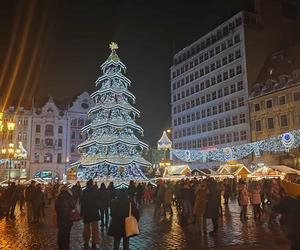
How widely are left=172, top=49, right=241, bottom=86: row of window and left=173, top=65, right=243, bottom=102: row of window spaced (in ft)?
4.56

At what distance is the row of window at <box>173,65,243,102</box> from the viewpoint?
178 ft

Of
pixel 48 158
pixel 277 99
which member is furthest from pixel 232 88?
pixel 48 158

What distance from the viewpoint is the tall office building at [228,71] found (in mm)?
52562

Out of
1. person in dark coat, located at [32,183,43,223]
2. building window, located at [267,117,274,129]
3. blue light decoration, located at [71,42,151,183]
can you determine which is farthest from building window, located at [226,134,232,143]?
person in dark coat, located at [32,183,43,223]

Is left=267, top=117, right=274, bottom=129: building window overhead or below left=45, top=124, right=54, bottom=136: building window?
below

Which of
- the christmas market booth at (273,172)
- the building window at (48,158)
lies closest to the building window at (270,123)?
the christmas market booth at (273,172)

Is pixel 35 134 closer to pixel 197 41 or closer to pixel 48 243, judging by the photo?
pixel 197 41

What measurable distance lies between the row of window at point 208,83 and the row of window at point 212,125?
4.47m

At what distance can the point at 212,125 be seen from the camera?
59.0 meters

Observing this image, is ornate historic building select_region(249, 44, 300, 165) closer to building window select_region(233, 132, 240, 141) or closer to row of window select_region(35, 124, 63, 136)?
building window select_region(233, 132, 240, 141)

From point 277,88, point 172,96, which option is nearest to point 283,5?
point 277,88

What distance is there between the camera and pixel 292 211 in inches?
251

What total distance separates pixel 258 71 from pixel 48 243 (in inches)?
1813

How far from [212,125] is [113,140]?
33.4m
